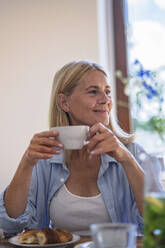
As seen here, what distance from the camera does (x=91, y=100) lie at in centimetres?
162

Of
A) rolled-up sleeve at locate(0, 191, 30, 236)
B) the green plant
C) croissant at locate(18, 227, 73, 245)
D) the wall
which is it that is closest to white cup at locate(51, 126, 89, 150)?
croissant at locate(18, 227, 73, 245)

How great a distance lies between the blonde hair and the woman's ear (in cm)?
2

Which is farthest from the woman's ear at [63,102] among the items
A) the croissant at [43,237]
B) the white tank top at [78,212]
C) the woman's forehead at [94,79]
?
the croissant at [43,237]

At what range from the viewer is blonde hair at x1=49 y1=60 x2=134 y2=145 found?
67.0 inches

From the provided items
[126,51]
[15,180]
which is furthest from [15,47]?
[15,180]

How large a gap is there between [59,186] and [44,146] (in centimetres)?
41

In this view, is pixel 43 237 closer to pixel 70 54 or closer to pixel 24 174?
pixel 24 174

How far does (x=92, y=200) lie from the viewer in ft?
4.92

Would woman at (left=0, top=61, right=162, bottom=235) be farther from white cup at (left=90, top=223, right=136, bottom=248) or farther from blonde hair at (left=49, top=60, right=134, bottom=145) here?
white cup at (left=90, top=223, right=136, bottom=248)

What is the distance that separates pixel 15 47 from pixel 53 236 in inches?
70.2

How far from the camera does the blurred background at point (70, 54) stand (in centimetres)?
245

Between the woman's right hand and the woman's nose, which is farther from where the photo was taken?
the woman's nose

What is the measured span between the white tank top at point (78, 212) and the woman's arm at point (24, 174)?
0.18m

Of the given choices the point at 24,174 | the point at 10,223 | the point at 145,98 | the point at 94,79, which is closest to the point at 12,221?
the point at 10,223
